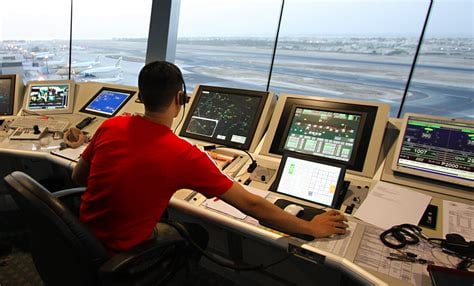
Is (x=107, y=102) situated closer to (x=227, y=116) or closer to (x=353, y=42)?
(x=227, y=116)

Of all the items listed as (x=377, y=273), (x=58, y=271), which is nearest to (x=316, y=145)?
(x=377, y=273)

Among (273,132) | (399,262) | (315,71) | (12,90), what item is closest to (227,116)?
(273,132)

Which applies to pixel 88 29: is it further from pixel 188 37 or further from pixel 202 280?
pixel 202 280

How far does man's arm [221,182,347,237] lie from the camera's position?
1.08 m

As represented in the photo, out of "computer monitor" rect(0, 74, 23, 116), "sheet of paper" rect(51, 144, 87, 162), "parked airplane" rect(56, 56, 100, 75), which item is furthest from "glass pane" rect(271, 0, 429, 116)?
"parked airplane" rect(56, 56, 100, 75)

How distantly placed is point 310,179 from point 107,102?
1.92m

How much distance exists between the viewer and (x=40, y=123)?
2.31 m

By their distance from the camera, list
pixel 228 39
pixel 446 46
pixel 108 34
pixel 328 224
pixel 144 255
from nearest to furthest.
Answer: pixel 144 255, pixel 328 224, pixel 446 46, pixel 228 39, pixel 108 34

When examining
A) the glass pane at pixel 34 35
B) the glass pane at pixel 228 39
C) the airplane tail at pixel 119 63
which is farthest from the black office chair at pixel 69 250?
the airplane tail at pixel 119 63

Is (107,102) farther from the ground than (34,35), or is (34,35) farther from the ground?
(34,35)

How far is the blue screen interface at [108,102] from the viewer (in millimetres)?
2535

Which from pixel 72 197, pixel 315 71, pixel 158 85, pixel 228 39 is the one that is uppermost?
pixel 228 39

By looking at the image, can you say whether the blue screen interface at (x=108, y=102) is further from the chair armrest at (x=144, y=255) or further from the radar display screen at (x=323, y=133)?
the chair armrest at (x=144, y=255)

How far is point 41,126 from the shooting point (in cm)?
227
